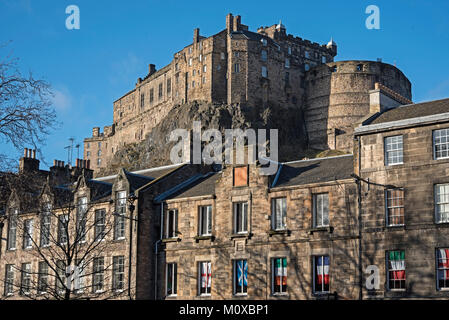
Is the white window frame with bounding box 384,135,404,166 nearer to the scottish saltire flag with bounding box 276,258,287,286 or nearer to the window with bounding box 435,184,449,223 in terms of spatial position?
the window with bounding box 435,184,449,223

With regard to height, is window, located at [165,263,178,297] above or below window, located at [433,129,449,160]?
below

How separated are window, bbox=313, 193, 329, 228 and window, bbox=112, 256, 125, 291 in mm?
12416

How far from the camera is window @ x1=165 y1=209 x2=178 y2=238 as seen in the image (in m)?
39.7

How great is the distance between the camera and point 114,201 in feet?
136

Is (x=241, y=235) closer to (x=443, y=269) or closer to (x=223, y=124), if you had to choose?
(x=443, y=269)

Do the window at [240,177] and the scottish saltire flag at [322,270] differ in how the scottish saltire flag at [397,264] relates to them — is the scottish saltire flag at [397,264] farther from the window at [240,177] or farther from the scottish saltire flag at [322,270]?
the window at [240,177]

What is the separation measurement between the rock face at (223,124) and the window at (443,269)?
68.6 metres

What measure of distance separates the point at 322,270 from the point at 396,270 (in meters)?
3.85

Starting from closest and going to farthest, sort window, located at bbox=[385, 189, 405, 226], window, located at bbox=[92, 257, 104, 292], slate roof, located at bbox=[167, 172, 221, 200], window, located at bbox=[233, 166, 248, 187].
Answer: window, located at bbox=[385, 189, 405, 226] < window, located at bbox=[233, 166, 248, 187] < slate roof, located at bbox=[167, 172, 221, 200] < window, located at bbox=[92, 257, 104, 292]

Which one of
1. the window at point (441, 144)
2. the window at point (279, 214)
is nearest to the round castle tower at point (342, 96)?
the window at point (279, 214)

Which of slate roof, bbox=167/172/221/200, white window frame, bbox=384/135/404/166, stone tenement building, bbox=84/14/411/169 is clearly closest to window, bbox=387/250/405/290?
white window frame, bbox=384/135/404/166

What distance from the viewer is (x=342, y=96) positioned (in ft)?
362
